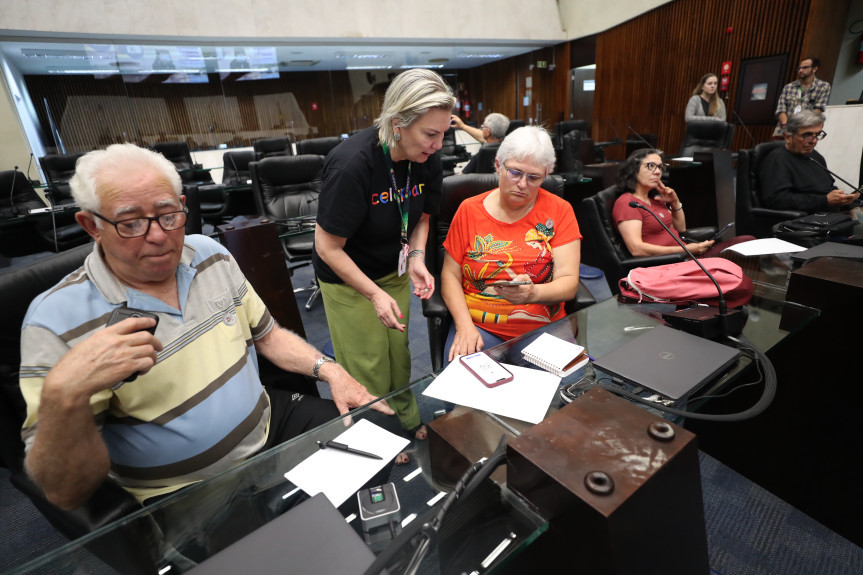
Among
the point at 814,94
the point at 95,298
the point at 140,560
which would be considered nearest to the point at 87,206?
the point at 95,298

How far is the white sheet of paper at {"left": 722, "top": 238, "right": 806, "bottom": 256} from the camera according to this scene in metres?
1.87

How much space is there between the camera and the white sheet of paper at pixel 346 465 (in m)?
0.81

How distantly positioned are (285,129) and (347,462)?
30.3 ft

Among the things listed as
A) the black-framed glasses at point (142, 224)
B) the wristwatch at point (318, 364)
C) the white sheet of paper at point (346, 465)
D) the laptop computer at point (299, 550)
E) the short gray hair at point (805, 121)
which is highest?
the short gray hair at point (805, 121)

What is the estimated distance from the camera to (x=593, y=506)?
21.2 inches

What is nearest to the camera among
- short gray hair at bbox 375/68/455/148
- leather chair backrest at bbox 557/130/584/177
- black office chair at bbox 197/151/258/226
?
short gray hair at bbox 375/68/455/148

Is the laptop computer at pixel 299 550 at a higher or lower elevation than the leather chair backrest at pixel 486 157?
lower

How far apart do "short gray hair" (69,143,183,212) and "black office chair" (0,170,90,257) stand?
10.8ft

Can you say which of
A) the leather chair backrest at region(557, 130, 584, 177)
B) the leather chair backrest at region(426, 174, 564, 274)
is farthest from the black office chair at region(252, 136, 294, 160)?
the leather chair backrest at region(426, 174, 564, 274)

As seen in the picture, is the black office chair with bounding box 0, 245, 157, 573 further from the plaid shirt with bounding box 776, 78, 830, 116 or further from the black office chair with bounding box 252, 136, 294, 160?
the plaid shirt with bounding box 776, 78, 830, 116

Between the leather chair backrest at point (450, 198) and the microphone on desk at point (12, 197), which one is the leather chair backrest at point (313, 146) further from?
the leather chair backrest at point (450, 198)

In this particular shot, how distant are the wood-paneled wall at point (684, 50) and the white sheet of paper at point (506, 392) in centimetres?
773

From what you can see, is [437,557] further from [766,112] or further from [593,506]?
[766,112]

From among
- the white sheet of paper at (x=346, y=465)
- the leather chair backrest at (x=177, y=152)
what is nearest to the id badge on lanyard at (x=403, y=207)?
the white sheet of paper at (x=346, y=465)
